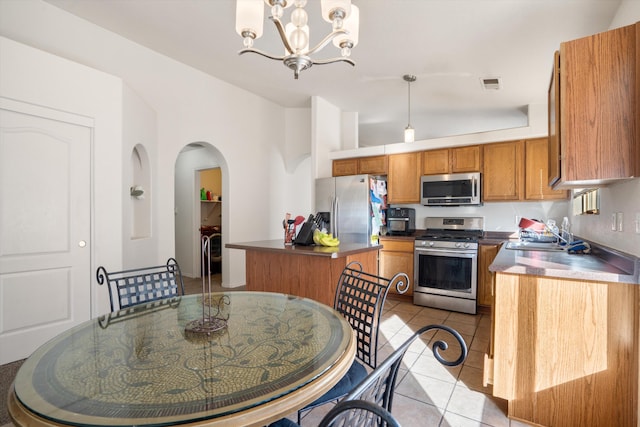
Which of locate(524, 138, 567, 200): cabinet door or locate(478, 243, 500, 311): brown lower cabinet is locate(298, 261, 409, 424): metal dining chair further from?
locate(524, 138, 567, 200): cabinet door

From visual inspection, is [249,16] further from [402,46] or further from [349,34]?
[402,46]

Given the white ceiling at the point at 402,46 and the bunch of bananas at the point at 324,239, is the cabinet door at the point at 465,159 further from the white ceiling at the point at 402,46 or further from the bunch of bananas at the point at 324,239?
the bunch of bananas at the point at 324,239

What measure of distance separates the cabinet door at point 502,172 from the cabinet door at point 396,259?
117 cm

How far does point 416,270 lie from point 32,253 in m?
3.80

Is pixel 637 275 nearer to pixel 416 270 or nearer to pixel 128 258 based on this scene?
pixel 416 270

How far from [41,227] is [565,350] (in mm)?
3624

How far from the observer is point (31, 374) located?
89 cm

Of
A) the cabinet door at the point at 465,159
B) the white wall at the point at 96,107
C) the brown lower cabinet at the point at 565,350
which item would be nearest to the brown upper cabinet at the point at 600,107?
the brown lower cabinet at the point at 565,350

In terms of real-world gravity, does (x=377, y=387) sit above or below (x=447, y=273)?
above

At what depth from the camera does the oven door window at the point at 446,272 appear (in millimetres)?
3676

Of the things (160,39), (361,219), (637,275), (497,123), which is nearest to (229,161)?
(160,39)

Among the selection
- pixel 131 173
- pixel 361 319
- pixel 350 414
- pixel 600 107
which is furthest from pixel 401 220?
pixel 350 414

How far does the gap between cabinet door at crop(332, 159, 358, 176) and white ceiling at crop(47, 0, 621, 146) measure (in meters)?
0.90

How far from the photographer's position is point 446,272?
12.5ft
